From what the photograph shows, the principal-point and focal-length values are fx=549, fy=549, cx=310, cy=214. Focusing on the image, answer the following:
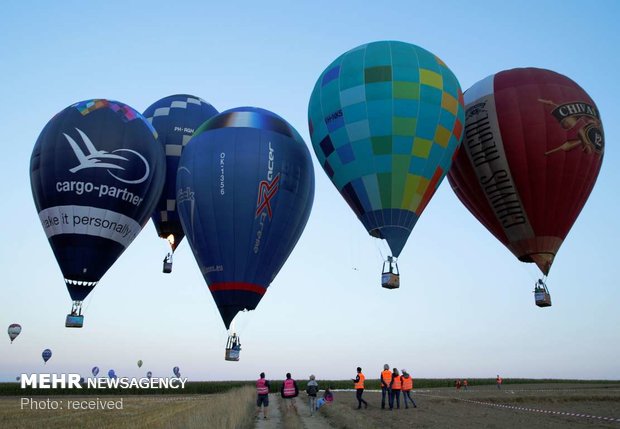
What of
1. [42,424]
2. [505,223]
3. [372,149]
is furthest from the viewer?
[505,223]

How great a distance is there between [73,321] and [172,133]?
11.6 metres

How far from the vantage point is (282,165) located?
2417 centimetres

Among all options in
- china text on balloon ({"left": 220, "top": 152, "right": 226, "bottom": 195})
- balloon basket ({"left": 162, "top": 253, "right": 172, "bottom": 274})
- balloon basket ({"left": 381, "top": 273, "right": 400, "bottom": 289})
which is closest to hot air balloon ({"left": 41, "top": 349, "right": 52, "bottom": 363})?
balloon basket ({"left": 162, "top": 253, "right": 172, "bottom": 274})

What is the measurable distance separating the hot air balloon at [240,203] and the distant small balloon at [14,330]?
28.6 meters

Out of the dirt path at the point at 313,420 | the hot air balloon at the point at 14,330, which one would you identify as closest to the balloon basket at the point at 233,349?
the dirt path at the point at 313,420

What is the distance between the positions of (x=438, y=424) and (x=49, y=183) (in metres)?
18.7

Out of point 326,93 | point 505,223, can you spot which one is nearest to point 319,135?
point 326,93

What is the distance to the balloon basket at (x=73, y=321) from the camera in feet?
77.5

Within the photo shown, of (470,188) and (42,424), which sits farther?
(470,188)

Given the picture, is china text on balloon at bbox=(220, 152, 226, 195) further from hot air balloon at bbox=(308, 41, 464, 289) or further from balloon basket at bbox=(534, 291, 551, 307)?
balloon basket at bbox=(534, 291, 551, 307)

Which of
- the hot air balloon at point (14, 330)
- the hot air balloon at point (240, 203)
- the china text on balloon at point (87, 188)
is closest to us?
the hot air balloon at point (240, 203)

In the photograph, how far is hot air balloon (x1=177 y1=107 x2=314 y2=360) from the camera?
2266cm

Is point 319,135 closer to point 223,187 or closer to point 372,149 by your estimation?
point 372,149

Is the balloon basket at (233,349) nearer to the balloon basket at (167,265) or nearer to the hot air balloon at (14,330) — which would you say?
the balloon basket at (167,265)
